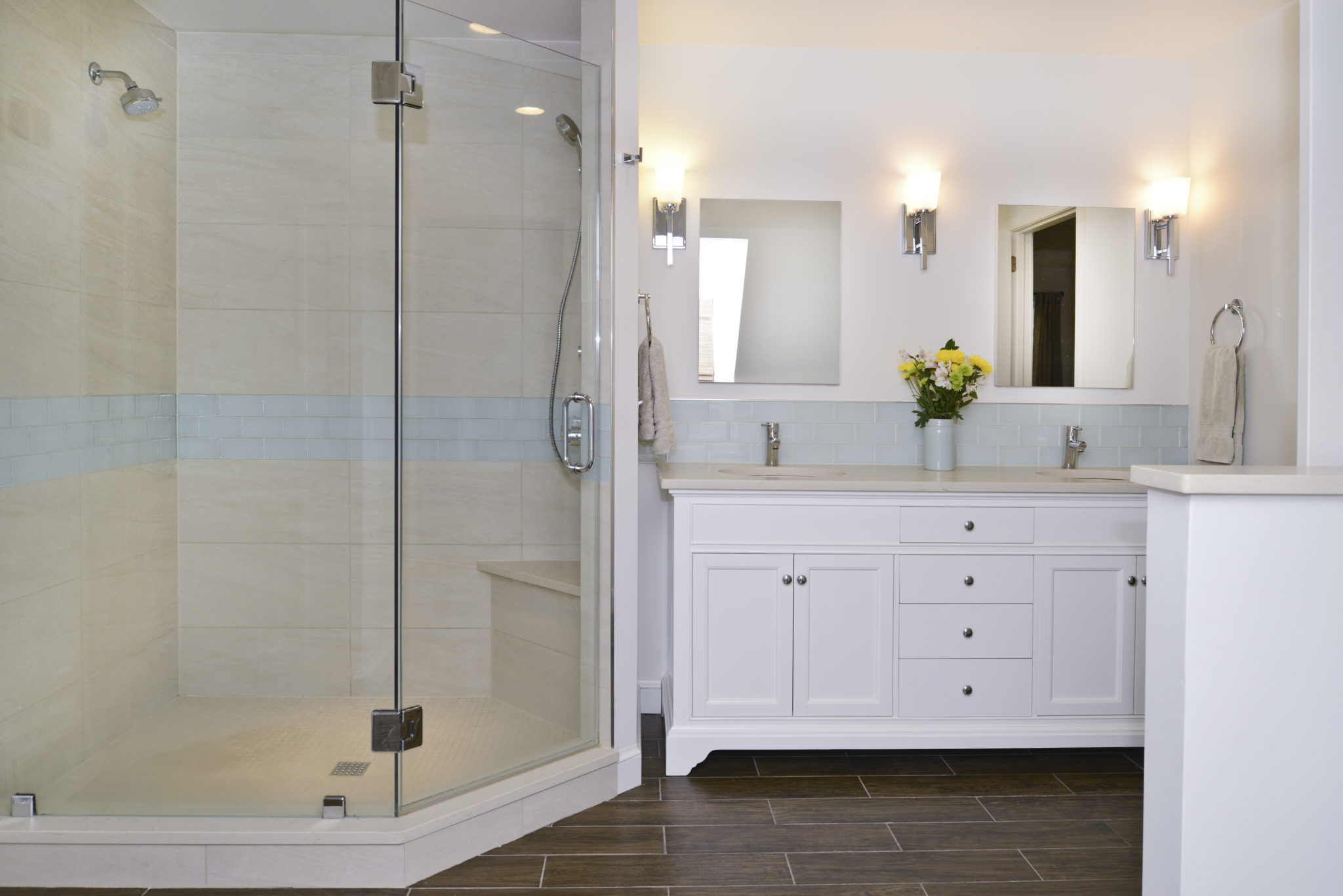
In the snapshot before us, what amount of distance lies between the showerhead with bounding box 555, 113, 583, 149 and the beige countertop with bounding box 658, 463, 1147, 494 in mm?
962

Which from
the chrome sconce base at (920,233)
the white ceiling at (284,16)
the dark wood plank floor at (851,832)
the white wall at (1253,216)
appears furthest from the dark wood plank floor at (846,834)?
the white ceiling at (284,16)

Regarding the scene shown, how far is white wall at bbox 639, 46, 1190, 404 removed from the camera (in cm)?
307

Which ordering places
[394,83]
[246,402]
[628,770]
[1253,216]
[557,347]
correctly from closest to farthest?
[394,83]
[246,402]
[557,347]
[628,770]
[1253,216]

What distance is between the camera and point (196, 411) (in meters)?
2.16

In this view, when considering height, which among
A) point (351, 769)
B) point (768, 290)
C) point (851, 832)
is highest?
point (768, 290)

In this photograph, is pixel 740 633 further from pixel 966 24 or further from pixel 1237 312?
pixel 966 24

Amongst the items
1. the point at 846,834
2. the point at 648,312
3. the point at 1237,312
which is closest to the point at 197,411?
the point at 648,312

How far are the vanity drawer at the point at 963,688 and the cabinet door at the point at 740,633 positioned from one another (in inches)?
14.9

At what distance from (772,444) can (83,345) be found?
201 centimetres

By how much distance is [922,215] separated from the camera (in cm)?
308

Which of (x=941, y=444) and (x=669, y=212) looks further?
(x=669, y=212)

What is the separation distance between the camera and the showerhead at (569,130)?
2326mm

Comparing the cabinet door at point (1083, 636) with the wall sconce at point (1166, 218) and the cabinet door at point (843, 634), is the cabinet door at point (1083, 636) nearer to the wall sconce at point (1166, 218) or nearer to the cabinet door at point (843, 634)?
the cabinet door at point (843, 634)

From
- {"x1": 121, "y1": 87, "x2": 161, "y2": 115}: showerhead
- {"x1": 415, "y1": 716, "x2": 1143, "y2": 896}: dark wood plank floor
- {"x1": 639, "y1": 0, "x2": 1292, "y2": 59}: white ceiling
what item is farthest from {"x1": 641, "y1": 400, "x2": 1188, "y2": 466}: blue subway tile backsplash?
{"x1": 121, "y1": 87, "x2": 161, "y2": 115}: showerhead
